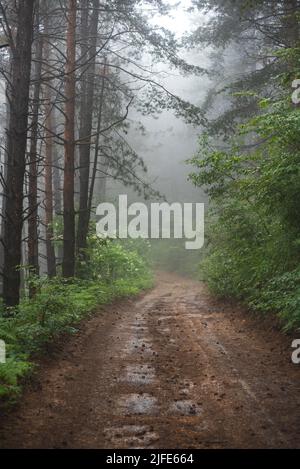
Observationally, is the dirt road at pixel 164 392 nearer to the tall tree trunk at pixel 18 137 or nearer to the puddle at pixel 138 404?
the puddle at pixel 138 404

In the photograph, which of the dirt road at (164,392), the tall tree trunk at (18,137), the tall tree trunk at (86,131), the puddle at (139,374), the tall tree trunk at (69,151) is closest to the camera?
the dirt road at (164,392)

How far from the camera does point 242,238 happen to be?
38.3ft

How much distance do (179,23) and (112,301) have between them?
237ft

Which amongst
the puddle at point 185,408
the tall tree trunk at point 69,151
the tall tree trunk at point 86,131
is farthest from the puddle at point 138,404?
the tall tree trunk at point 86,131

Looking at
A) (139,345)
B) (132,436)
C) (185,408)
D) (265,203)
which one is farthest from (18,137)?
(132,436)

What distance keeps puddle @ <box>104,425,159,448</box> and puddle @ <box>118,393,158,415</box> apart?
16.9 inches

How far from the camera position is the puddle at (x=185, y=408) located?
17.5ft

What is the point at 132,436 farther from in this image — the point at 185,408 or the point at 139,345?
the point at 139,345

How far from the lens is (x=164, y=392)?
605 centimetres

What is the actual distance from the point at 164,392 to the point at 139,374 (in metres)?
0.90

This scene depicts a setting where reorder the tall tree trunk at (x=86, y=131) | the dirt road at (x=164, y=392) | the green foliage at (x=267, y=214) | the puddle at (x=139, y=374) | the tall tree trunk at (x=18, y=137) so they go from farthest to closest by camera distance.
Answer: the tall tree trunk at (x=86, y=131) < the tall tree trunk at (x=18, y=137) < the green foliage at (x=267, y=214) < the puddle at (x=139, y=374) < the dirt road at (x=164, y=392)

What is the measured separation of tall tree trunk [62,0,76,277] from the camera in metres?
12.9

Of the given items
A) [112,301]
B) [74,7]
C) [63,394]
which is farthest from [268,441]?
[74,7]

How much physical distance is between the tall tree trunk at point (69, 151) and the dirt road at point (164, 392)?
12.1 feet
